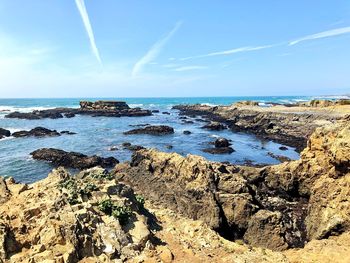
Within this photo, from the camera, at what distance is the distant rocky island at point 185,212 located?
35.0ft

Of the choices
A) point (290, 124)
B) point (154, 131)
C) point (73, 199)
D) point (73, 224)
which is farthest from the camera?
point (290, 124)

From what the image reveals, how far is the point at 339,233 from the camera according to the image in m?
14.8

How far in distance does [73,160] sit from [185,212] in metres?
21.2

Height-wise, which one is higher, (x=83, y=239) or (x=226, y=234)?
(x=83, y=239)

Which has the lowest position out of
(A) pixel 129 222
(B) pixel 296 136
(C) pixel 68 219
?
(B) pixel 296 136

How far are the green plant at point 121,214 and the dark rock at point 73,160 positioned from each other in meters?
22.4

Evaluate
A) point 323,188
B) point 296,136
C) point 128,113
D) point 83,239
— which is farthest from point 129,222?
point 128,113

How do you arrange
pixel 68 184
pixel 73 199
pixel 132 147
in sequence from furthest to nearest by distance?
pixel 132 147
pixel 68 184
pixel 73 199

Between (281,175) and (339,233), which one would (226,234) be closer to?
(339,233)

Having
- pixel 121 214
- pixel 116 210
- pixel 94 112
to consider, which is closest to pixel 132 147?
pixel 116 210

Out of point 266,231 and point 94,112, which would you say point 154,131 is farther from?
point 94,112

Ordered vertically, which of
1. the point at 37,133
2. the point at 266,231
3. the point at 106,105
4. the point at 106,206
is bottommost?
the point at 37,133

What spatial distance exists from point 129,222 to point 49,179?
5379mm

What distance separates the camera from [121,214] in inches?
479
